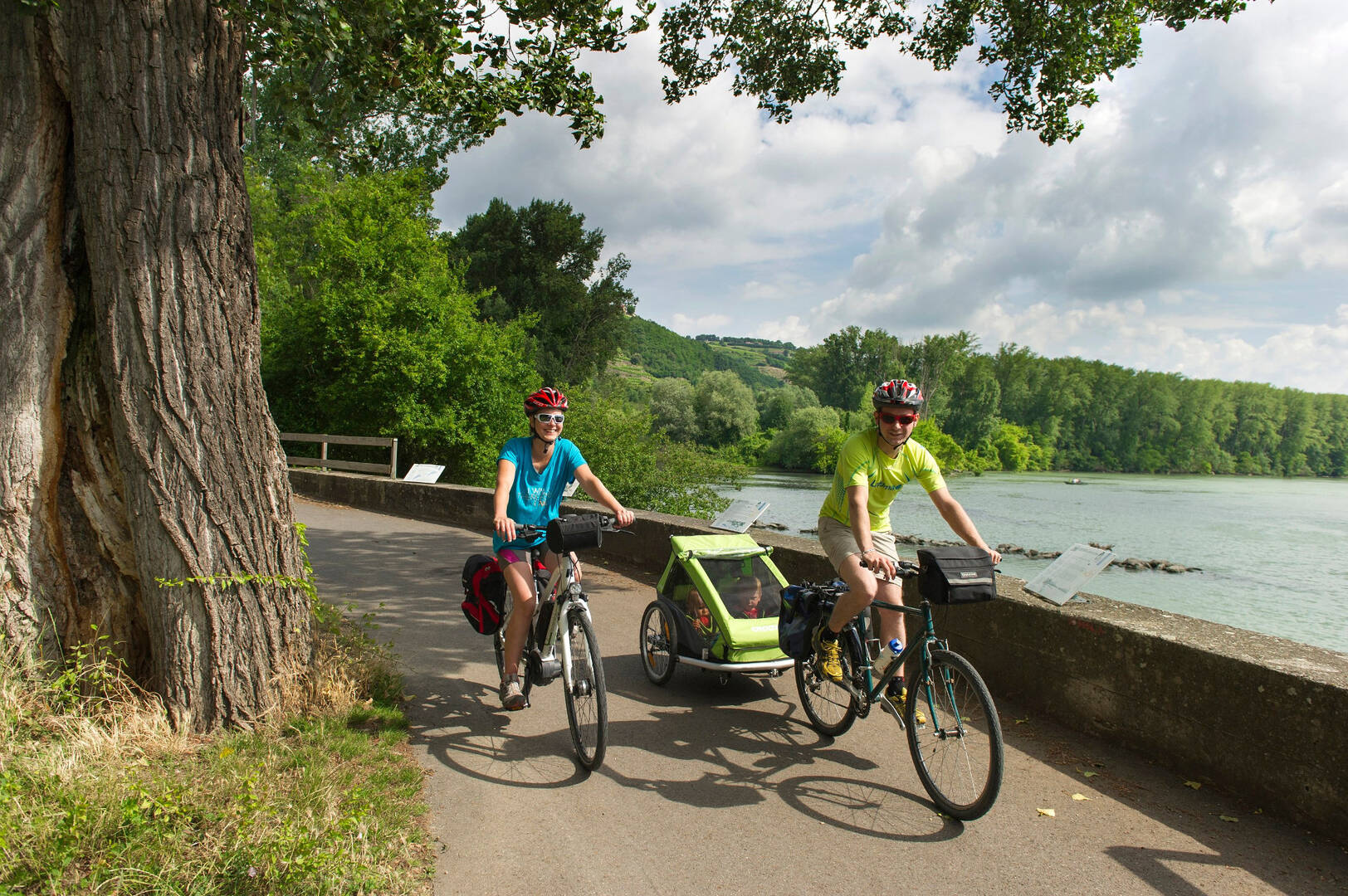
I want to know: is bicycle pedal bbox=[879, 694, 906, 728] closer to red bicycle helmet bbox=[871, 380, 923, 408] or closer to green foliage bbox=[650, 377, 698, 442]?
red bicycle helmet bbox=[871, 380, 923, 408]

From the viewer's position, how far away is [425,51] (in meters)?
5.83

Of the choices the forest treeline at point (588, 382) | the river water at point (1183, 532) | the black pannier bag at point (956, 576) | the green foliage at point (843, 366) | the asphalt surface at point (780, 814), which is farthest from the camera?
the green foliage at point (843, 366)

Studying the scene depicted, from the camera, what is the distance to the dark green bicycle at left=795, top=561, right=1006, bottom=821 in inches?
135

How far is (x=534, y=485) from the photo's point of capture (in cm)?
453

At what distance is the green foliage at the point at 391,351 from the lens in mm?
20297

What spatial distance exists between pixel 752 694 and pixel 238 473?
3.20 metres

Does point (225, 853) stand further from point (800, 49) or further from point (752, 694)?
point (800, 49)

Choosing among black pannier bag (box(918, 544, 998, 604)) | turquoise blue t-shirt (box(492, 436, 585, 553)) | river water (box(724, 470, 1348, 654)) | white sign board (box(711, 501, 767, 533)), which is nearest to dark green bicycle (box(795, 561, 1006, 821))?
black pannier bag (box(918, 544, 998, 604))

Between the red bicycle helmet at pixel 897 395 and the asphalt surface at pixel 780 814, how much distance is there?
1.79 metres

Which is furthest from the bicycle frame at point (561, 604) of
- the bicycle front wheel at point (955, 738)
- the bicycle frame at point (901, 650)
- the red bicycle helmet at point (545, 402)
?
the bicycle front wheel at point (955, 738)

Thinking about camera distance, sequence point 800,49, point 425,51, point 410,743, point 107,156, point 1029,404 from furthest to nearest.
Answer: point 1029,404 → point 800,49 → point 425,51 → point 410,743 → point 107,156

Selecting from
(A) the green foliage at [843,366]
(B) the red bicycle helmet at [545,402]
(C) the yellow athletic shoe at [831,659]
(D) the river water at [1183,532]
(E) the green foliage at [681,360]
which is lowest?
(D) the river water at [1183,532]

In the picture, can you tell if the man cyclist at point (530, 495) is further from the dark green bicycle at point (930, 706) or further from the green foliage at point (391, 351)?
the green foliage at point (391, 351)

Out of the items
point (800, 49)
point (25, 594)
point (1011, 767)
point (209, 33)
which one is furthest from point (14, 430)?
point (800, 49)
